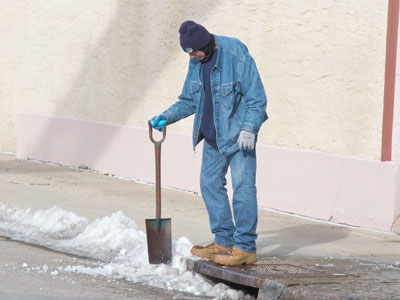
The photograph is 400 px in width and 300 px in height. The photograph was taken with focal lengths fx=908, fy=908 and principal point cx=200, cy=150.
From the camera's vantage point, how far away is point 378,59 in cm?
865

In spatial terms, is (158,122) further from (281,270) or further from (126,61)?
(126,61)

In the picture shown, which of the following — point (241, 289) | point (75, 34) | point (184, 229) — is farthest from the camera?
point (75, 34)

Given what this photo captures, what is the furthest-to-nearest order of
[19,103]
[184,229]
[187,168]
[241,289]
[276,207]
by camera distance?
[19,103], [187,168], [276,207], [184,229], [241,289]

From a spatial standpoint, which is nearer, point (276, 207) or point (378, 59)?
point (378, 59)

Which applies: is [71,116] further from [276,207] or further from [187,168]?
[276,207]

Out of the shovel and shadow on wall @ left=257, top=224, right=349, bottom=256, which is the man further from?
shadow on wall @ left=257, top=224, right=349, bottom=256

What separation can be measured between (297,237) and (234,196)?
193cm

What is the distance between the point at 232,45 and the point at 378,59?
9.16ft

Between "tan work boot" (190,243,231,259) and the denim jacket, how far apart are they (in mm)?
739

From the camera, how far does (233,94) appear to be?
6.22 m

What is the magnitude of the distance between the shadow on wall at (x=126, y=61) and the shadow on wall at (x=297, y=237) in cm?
332

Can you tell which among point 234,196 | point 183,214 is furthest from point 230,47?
point 183,214

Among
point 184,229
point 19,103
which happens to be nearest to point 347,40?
point 184,229

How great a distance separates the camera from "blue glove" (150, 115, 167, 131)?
6551 mm
